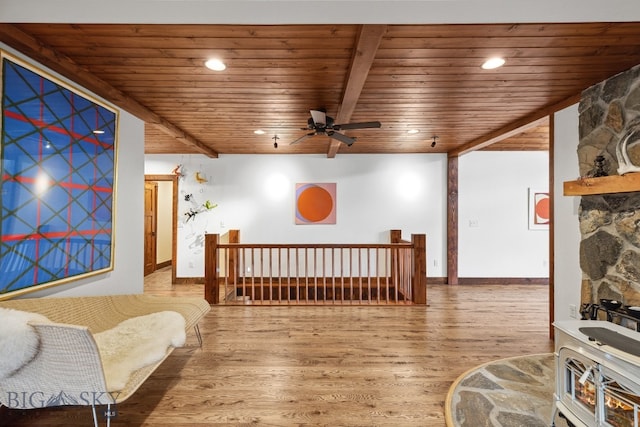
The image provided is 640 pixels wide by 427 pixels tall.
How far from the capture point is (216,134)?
440 cm

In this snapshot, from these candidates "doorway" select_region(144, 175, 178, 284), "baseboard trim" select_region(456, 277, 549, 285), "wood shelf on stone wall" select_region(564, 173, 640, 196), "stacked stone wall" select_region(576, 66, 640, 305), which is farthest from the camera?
"doorway" select_region(144, 175, 178, 284)

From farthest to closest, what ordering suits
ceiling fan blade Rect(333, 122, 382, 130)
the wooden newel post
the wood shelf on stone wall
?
1. the wooden newel post
2. ceiling fan blade Rect(333, 122, 382, 130)
3. the wood shelf on stone wall

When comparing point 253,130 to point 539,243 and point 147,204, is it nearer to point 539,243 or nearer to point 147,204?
point 147,204

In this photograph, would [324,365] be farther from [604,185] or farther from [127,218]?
[604,185]

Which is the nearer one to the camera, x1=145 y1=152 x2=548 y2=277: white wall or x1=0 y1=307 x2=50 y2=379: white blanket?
x1=0 y1=307 x2=50 y2=379: white blanket

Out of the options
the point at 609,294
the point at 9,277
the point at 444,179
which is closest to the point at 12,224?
the point at 9,277

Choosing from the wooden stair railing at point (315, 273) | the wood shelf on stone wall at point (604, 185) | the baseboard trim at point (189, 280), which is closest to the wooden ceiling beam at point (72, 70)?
the wooden stair railing at point (315, 273)

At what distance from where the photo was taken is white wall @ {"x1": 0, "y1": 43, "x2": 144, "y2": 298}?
9.73 feet

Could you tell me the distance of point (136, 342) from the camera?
203 centimetres

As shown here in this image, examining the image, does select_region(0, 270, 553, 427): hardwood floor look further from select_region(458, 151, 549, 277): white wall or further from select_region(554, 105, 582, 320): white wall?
select_region(458, 151, 549, 277): white wall

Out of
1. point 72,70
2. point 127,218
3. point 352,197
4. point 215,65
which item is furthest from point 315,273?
point 72,70
